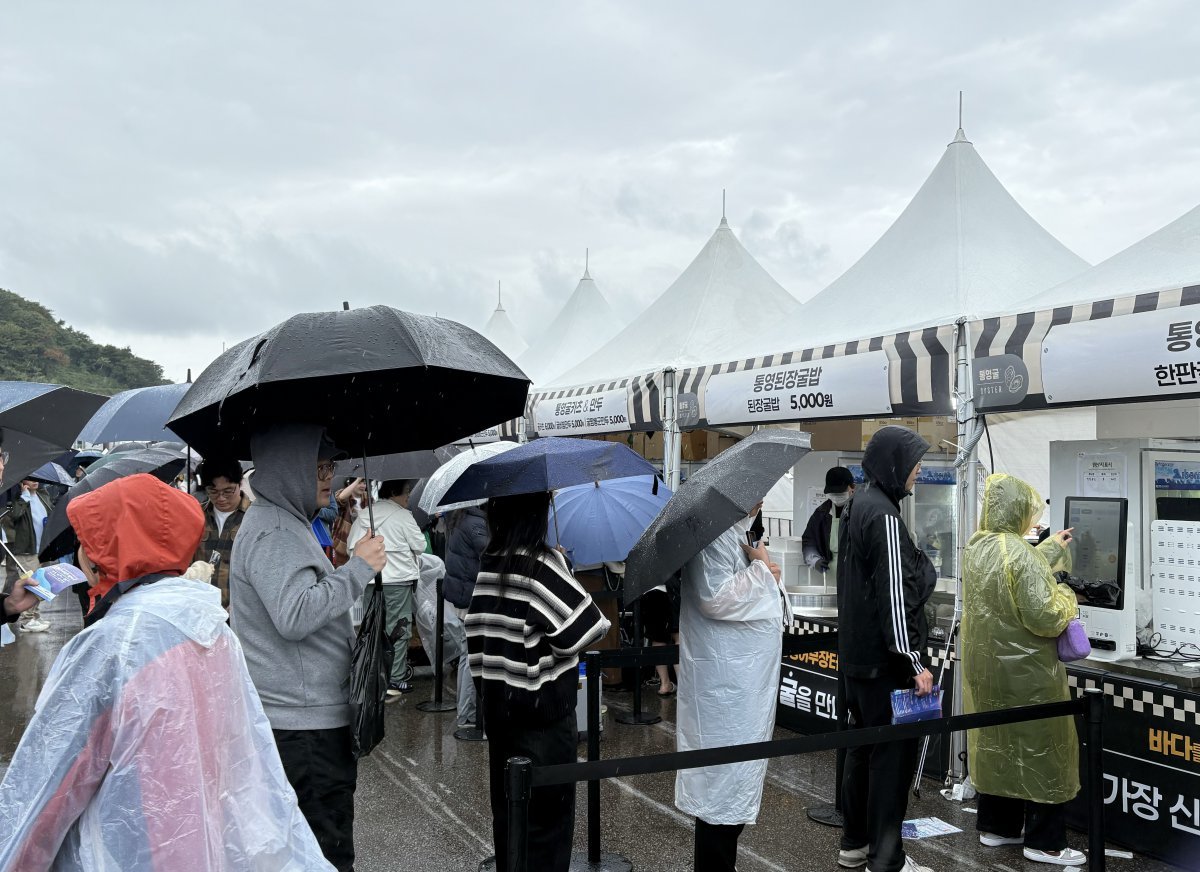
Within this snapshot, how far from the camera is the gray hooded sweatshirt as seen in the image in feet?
8.79

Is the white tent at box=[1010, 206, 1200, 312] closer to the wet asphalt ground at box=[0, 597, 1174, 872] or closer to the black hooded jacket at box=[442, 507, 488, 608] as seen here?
the wet asphalt ground at box=[0, 597, 1174, 872]

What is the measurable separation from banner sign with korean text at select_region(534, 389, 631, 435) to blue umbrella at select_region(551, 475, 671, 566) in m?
2.40

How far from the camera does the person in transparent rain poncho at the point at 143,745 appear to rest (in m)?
1.65

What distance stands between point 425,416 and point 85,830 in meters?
2.20

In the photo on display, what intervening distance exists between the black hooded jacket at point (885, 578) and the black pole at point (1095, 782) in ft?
2.18

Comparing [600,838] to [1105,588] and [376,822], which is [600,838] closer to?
[376,822]

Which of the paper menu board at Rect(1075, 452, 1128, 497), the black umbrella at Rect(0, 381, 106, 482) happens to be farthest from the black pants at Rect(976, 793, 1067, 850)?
the black umbrella at Rect(0, 381, 106, 482)

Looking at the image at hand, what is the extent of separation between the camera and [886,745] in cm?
392

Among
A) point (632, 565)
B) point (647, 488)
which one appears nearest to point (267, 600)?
point (632, 565)

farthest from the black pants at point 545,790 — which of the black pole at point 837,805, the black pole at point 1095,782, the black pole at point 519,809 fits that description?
the black pole at point 1095,782

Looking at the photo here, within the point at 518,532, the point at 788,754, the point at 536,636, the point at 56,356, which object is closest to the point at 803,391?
the point at 788,754

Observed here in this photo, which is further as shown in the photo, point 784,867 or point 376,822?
point 376,822

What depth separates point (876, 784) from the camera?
397 centimetres

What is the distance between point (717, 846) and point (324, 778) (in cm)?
166
